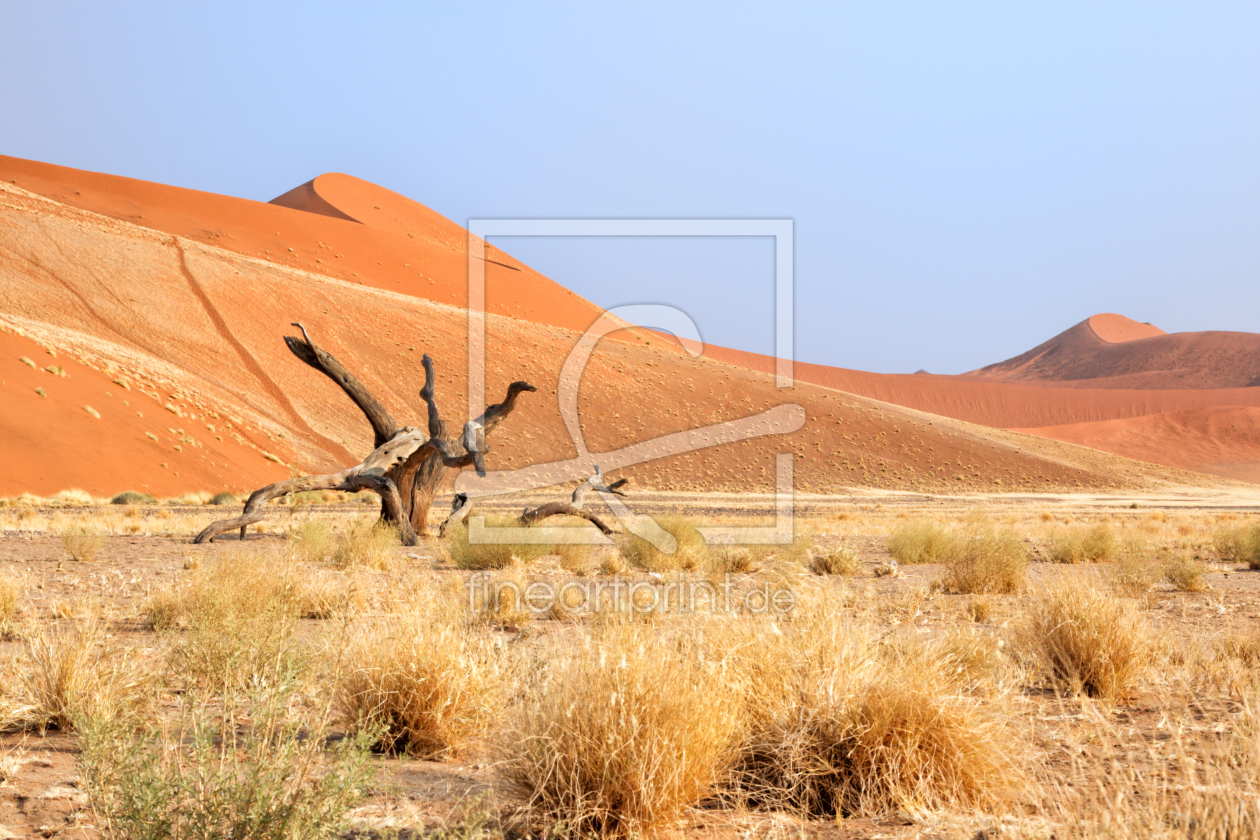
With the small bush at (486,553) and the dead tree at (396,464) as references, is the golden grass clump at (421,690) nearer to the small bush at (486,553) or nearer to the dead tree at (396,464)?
the small bush at (486,553)

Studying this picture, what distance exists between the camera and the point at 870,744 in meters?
3.89

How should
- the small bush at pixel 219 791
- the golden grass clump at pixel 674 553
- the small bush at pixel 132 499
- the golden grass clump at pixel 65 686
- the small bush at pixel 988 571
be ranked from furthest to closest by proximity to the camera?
1. the small bush at pixel 132 499
2. the golden grass clump at pixel 674 553
3. the small bush at pixel 988 571
4. the golden grass clump at pixel 65 686
5. the small bush at pixel 219 791

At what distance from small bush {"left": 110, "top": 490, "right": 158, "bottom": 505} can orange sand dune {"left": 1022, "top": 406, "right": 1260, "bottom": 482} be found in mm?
92930

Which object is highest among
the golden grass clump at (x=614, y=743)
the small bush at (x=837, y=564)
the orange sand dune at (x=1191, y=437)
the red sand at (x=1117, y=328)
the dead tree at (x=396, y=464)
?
the red sand at (x=1117, y=328)

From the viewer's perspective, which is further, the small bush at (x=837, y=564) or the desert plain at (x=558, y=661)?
the small bush at (x=837, y=564)

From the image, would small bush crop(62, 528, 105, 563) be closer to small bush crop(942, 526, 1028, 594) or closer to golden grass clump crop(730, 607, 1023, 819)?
golden grass clump crop(730, 607, 1023, 819)

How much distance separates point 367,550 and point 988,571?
815 centimetres

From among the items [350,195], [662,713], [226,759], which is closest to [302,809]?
A: [226,759]

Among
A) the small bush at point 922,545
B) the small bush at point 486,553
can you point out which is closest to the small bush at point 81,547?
the small bush at point 486,553

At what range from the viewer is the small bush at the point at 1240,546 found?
47.8 feet

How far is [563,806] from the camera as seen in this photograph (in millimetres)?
3418

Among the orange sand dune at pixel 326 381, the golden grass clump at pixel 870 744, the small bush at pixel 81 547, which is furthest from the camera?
the orange sand dune at pixel 326 381

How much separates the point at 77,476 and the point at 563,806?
32.9m

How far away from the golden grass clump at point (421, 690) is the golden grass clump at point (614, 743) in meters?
1.07
